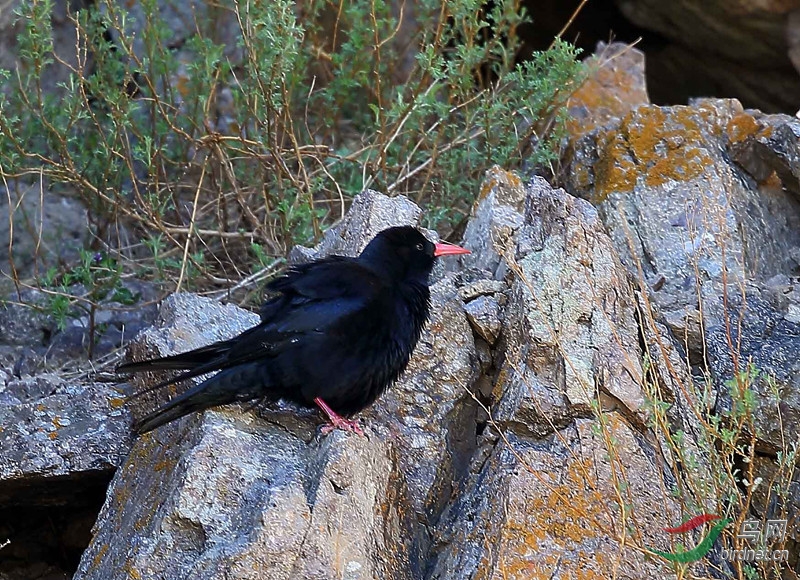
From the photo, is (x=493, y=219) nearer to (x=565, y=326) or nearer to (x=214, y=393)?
(x=565, y=326)

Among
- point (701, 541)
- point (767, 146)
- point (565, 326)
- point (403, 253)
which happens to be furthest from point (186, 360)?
point (767, 146)

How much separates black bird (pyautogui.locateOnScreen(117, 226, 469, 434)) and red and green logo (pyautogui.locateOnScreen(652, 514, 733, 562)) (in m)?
1.29

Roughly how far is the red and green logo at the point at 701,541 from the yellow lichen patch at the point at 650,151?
2.35 m

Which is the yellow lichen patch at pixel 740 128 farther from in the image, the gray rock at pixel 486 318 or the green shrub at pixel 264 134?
the gray rock at pixel 486 318

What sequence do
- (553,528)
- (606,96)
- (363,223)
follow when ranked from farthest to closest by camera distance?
(606,96) → (363,223) → (553,528)

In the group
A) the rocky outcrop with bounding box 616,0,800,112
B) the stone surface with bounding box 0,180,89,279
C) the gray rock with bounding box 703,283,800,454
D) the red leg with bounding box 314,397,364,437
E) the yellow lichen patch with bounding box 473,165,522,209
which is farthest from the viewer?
the rocky outcrop with bounding box 616,0,800,112

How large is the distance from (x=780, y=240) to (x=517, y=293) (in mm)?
1838

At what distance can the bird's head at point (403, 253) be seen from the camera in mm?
5012

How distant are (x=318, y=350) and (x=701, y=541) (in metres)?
1.70

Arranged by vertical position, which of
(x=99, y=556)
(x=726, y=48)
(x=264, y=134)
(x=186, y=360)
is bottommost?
(x=99, y=556)

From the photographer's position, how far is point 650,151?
602 centimetres

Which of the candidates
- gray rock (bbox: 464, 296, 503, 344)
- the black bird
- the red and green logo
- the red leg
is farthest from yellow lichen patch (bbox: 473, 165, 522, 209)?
the red and green logo

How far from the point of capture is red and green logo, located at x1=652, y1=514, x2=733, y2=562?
3.85 m

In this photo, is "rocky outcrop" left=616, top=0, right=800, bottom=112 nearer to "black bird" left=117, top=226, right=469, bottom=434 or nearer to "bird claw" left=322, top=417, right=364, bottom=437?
"black bird" left=117, top=226, right=469, bottom=434
